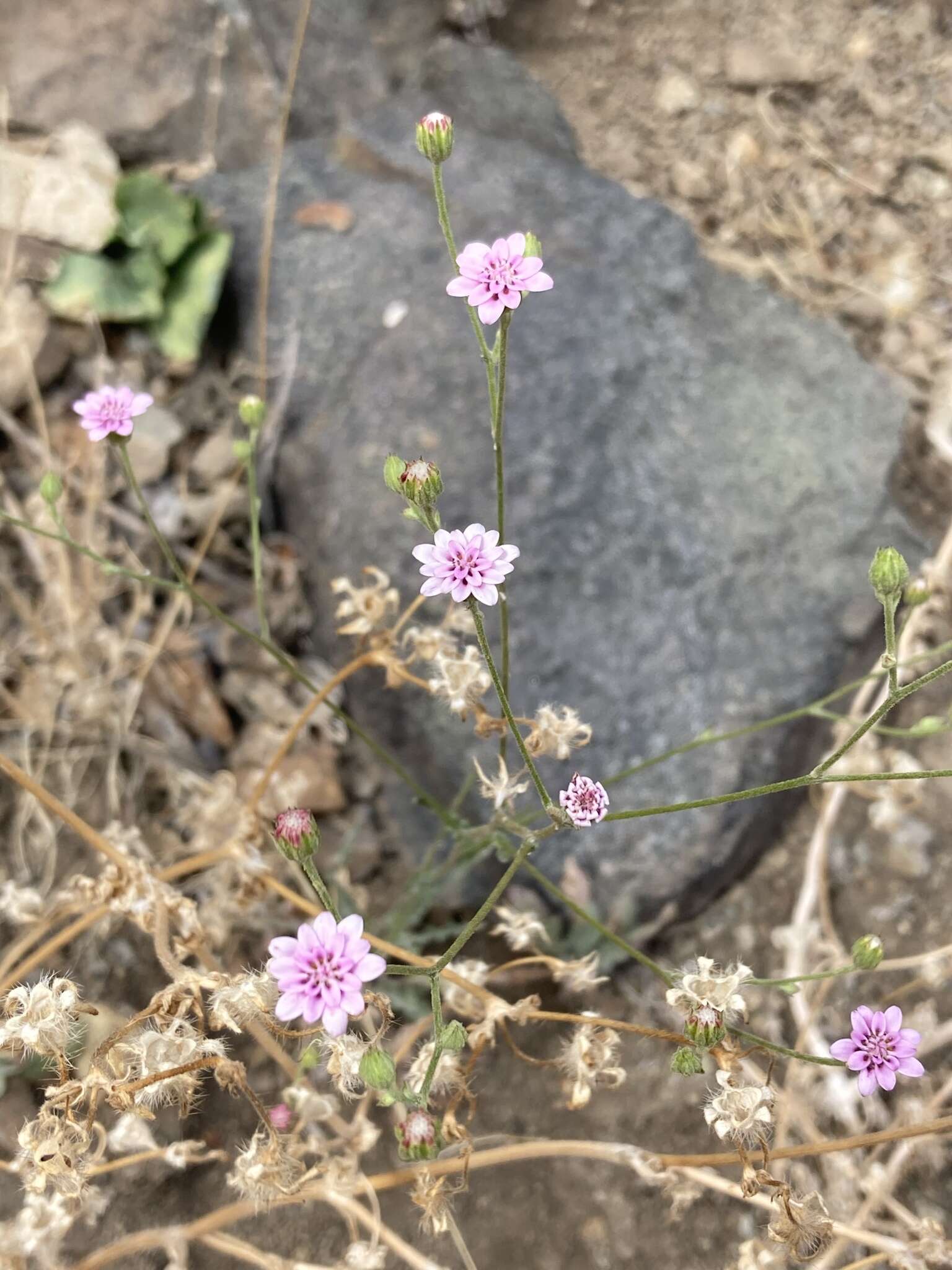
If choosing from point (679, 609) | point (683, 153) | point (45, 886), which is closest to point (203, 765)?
point (45, 886)

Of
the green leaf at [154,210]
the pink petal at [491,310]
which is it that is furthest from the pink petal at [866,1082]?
the green leaf at [154,210]

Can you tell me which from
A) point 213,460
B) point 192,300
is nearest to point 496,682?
point 213,460

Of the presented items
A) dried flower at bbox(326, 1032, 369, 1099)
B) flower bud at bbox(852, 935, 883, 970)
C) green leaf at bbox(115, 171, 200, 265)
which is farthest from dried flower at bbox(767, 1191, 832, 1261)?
green leaf at bbox(115, 171, 200, 265)

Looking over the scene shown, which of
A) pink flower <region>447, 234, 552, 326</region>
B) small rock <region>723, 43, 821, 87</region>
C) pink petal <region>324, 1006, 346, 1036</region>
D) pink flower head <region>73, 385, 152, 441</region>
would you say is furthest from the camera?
small rock <region>723, 43, 821, 87</region>

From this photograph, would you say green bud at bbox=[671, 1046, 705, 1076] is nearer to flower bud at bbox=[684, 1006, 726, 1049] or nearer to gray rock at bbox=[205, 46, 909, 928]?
flower bud at bbox=[684, 1006, 726, 1049]

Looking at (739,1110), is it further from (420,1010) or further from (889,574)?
(420,1010)

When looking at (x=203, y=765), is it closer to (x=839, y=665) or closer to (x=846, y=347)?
(x=839, y=665)
